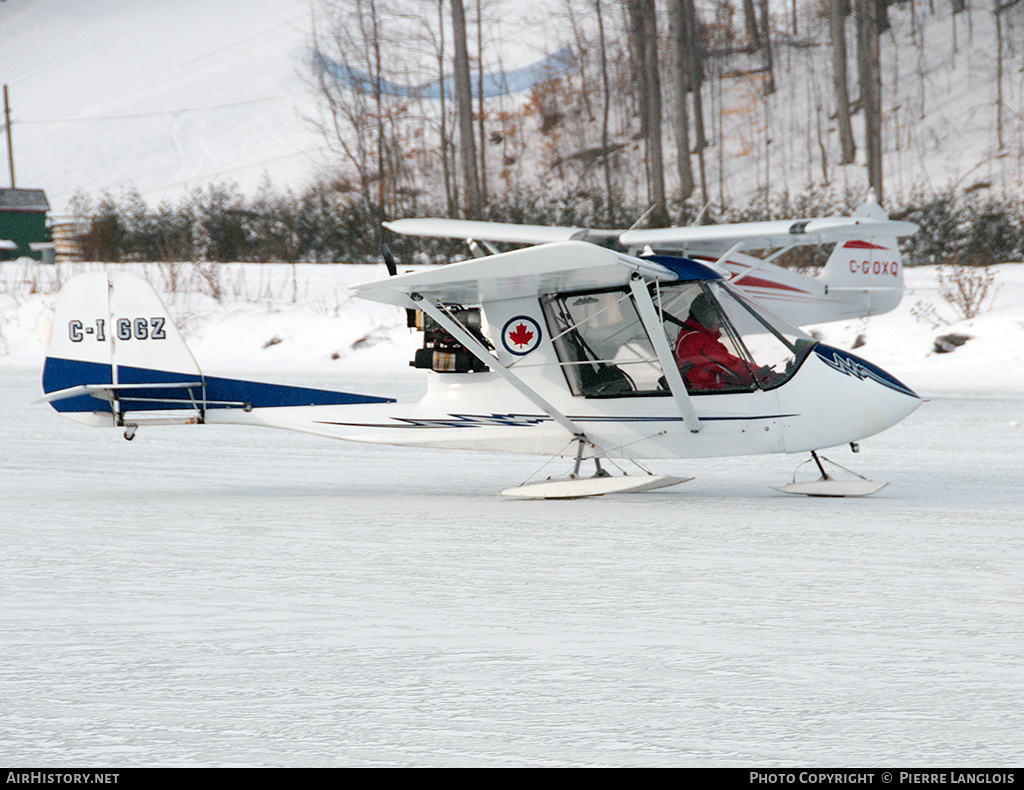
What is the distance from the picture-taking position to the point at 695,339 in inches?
277

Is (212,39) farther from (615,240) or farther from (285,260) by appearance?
(615,240)

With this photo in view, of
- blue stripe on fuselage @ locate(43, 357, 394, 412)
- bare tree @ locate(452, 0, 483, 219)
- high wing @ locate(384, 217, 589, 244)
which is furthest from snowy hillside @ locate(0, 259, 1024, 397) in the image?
blue stripe on fuselage @ locate(43, 357, 394, 412)

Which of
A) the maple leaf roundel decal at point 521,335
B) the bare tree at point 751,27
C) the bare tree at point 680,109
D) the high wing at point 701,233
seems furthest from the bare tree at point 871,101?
the maple leaf roundel decal at point 521,335

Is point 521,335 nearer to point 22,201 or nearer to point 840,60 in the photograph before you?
point 840,60

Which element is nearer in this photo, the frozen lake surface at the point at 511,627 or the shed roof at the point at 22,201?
the frozen lake surface at the point at 511,627

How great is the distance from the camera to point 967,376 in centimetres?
1401

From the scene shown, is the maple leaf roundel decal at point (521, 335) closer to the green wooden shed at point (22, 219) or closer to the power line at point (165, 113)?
the green wooden shed at point (22, 219)

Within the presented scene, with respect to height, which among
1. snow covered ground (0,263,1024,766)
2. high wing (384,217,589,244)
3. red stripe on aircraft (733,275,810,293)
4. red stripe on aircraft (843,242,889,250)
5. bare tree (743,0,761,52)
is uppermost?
bare tree (743,0,761,52)

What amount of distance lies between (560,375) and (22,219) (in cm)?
3673

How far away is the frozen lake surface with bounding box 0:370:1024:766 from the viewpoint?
2984 mm

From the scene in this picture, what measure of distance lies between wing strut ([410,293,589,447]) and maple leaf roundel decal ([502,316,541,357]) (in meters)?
0.24

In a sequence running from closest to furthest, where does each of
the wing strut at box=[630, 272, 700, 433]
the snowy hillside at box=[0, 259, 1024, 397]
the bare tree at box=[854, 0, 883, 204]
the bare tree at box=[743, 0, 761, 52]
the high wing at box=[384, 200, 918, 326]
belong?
the wing strut at box=[630, 272, 700, 433], the high wing at box=[384, 200, 918, 326], the snowy hillside at box=[0, 259, 1024, 397], the bare tree at box=[854, 0, 883, 204], the bare tree at box=[743, 0, 761, 52]

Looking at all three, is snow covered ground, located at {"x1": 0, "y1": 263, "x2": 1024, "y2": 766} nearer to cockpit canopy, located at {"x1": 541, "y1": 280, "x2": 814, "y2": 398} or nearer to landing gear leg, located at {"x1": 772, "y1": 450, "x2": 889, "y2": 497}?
landing gear leg, located at {"x1": 772, "y1": 450, "x2": 889, "y2": 497}

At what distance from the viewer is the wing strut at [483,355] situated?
23.0 feet
